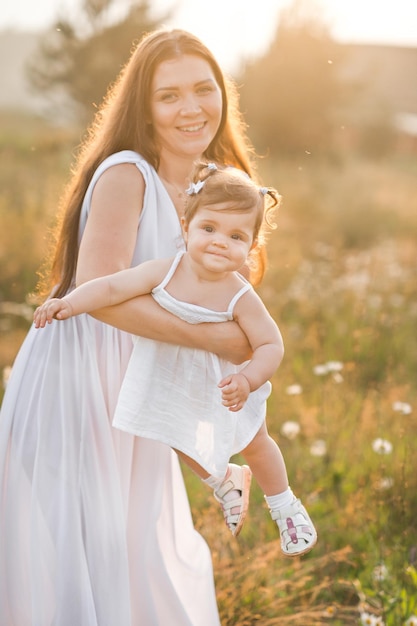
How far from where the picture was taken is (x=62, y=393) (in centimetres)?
232

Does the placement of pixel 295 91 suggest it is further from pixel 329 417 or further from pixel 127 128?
pixel 127 128

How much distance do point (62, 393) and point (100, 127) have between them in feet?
2.95

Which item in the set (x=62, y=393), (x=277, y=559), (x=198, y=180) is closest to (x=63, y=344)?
(x=62, y=393)

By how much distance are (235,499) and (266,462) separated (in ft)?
0.45

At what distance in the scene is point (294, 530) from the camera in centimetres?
219

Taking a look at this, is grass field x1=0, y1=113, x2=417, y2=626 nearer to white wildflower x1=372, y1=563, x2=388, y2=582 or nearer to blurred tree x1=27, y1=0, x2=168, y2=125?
white wildflower x1=372, y1=563, x2=388, y2=582

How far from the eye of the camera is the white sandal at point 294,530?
7.14 feet

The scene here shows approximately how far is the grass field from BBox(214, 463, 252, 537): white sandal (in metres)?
0.61

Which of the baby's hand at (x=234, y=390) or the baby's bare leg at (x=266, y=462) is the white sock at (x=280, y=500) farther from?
the baby's hand at (x=234, y=390)

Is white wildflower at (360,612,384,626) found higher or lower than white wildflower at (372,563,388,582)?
lower

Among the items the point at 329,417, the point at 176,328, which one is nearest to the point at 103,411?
the point at 176,328

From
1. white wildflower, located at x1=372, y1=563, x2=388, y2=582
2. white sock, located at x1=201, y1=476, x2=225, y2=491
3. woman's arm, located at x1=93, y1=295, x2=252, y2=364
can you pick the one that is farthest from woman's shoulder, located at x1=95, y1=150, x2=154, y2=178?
white wildflower, located at x1=372, y1=563, x2=388, y2=582

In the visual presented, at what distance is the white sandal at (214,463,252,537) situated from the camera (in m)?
2.20

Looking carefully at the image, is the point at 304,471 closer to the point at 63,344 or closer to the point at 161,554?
the point at 161,554
